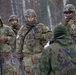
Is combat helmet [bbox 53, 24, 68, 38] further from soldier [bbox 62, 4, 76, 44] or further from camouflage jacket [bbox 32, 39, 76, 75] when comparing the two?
soldier [bbox 62, 4, 76, 44]

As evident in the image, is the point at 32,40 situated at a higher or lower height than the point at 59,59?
lower

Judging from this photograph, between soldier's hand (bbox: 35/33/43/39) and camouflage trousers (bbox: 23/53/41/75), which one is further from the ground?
soldier's hand (bbox: 35/33/43/39)

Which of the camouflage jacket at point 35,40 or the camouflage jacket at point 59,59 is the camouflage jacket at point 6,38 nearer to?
the camouflage jacket at point 35,40

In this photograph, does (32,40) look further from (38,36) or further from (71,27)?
(71,27)

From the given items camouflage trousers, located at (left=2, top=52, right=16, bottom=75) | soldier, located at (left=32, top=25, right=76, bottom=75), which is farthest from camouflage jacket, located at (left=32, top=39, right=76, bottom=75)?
camouflage trousers, located at (left=2, top=52, right=16, bottom=75)

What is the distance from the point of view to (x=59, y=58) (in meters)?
5.20

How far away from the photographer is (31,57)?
8367mm

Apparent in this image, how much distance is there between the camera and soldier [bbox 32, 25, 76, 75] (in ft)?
17.0

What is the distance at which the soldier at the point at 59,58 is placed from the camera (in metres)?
5.17

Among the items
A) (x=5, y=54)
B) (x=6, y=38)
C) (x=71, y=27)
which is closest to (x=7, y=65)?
(x=5, y=54)

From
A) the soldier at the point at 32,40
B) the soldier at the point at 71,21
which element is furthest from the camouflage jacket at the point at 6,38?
the soldier at the point at 71,21

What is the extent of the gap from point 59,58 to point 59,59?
0.05 ft

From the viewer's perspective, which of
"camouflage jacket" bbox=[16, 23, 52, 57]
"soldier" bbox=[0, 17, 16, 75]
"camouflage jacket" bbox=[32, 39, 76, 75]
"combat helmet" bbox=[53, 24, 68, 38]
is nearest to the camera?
"camouflage jacket" bbox=[32, 39, 76, 75]

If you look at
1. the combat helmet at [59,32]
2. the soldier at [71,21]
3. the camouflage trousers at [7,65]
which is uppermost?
the combat helmet at [59,32]
